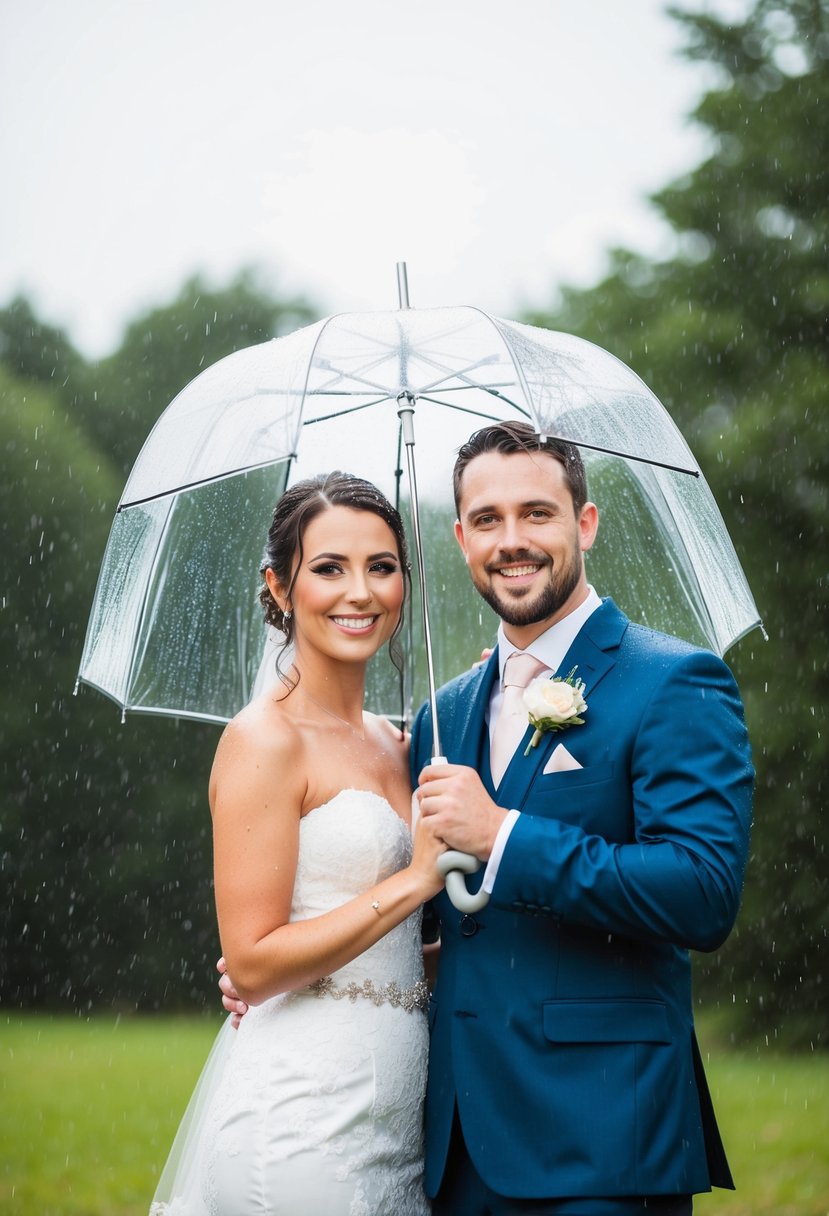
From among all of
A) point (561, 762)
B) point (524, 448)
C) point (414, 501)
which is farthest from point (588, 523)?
point (561, 762)

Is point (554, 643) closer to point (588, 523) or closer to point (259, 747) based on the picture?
point (588, 523)

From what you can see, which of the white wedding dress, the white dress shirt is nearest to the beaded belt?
the white wedding dress

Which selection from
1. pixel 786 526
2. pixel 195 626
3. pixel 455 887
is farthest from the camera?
pixel 786 526

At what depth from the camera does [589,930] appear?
125 inches

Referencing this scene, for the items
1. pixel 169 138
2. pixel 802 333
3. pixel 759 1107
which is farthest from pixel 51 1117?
pixel 169 138

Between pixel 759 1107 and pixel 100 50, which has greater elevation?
pixel 100 50

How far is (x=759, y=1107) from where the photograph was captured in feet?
33.8

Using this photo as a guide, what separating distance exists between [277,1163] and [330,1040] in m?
0.31

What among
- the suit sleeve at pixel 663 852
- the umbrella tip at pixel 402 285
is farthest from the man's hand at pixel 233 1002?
the umbrella tip at pixel 402 285

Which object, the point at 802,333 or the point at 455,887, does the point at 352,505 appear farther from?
the point at 802,333

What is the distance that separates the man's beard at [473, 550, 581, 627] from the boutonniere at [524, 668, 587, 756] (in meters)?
0.27

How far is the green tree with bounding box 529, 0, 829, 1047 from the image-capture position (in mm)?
12844

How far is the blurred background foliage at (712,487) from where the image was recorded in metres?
13.0

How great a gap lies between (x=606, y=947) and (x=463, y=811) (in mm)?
503
